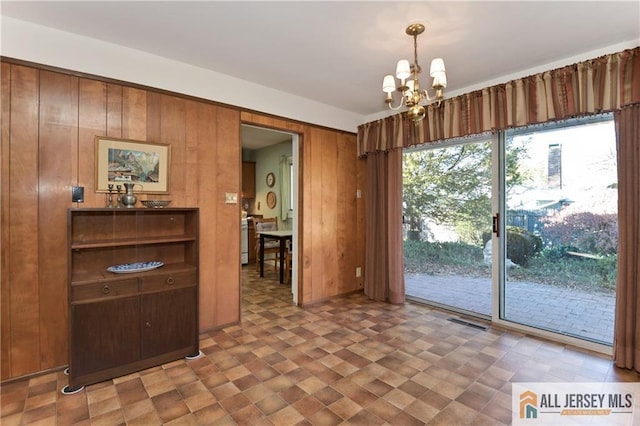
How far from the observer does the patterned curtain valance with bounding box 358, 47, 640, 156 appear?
228 centimetres

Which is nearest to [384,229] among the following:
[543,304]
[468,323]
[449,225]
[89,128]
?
[449,225]

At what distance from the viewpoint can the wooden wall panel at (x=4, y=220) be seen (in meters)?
2.10

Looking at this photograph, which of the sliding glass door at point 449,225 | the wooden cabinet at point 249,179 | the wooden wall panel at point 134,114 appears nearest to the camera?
the wooden wall panel at point 134,114

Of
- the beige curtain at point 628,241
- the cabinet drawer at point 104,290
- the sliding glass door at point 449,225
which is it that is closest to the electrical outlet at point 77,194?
the cabinet drawer at point 104,290

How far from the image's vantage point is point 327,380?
7.17ft

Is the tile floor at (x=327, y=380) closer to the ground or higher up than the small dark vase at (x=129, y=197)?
closer to the ground

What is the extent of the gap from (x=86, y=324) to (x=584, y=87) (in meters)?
4.23

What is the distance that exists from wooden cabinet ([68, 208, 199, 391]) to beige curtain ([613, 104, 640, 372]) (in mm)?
3417

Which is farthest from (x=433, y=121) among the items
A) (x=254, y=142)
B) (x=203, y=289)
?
(x=254, y=142)

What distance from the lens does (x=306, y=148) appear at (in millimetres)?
3844

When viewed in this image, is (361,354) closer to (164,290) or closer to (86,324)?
(164,290)

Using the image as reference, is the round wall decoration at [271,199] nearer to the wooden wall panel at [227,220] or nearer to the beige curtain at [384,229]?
the beige curtain at [384,229]
